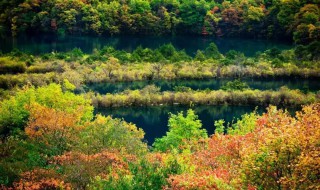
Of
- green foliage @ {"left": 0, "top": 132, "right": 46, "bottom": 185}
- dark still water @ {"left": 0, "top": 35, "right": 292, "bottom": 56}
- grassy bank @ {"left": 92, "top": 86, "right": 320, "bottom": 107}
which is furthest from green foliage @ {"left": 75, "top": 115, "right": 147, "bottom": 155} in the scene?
dark still water @ {"left": 0, "top": 35, "right": 292, "bottom": 56}

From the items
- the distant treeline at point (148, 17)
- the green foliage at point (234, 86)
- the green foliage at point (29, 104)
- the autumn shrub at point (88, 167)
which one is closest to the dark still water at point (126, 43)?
the distant treeline at point (148, 17)

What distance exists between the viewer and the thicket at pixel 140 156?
1706cm

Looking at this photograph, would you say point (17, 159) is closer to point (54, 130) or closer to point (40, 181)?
point (54, 130)

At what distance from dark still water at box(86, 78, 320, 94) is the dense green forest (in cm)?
107

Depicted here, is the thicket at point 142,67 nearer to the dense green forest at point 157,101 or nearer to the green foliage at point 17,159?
the dense green forest at point 157,101

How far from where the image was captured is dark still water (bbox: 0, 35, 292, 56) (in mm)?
97812

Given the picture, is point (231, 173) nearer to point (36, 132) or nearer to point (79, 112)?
point (36, 132)

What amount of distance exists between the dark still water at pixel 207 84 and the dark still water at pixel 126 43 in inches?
956

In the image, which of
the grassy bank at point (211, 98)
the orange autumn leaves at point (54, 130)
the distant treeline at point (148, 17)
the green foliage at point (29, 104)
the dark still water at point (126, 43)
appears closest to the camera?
the orange autumn leaves at point (54, 130)

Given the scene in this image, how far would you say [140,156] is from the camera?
27656mm

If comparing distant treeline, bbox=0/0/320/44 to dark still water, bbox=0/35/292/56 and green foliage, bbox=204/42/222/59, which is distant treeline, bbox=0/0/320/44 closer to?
dark still water, bbox=0/35/292/56

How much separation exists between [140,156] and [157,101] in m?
30.3

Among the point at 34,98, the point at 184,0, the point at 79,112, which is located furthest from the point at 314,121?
the point at 184,0

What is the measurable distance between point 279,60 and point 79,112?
159 feet
